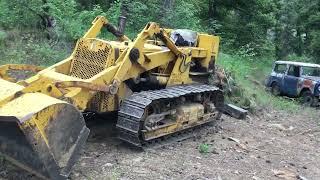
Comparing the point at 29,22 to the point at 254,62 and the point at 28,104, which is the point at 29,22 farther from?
the point at 254,62

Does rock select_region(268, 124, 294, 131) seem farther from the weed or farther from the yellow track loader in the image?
the weed

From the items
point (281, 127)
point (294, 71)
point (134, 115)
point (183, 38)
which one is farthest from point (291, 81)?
point (134, 115)

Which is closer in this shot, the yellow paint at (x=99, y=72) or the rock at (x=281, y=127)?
the yellow paint at (x=99, y=72)

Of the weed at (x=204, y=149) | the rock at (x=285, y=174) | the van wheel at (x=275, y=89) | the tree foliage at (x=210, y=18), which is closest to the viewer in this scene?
the rock at (x=285, y=174)

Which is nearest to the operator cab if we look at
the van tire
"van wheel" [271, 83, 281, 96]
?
the van tire

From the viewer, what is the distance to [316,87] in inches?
665

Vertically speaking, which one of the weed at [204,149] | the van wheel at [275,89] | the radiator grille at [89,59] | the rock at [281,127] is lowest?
the van wheel at [275,89]

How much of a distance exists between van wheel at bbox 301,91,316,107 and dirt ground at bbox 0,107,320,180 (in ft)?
19.4

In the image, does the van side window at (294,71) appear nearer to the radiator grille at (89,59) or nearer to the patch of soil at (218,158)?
the patch of soil at (218,158)

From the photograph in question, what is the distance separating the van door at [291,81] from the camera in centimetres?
1814

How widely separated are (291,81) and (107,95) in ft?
39.4

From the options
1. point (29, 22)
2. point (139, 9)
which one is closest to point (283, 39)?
point (139, 9)

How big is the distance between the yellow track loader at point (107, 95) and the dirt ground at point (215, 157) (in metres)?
0.33

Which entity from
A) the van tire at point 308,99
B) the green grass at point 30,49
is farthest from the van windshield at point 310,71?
the green grass at point 30,49
